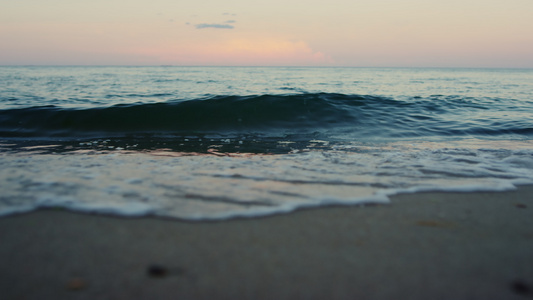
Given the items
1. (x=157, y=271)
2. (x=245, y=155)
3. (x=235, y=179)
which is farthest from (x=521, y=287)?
(x=245, y=155)

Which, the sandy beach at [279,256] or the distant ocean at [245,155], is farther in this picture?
the distant ocean at [245,155]

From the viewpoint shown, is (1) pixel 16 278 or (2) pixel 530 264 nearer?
(1) pixel 16 278

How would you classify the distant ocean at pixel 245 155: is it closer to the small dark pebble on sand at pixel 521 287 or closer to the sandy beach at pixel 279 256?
the sandy beach at pixel 279 256

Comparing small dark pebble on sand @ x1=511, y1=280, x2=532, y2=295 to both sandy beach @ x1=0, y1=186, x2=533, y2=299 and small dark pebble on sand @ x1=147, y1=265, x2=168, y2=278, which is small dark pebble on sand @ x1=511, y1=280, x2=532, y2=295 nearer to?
sandy beach @ x1=0, y1=186, x2=533, y2=299

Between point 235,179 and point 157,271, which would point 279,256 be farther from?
point 235,179

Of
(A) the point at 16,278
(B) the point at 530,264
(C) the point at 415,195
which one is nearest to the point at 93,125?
(A) the point at 16,278

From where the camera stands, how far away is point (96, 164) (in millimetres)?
2998

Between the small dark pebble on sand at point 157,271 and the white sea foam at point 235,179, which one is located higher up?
the white sea foam at point 235,179

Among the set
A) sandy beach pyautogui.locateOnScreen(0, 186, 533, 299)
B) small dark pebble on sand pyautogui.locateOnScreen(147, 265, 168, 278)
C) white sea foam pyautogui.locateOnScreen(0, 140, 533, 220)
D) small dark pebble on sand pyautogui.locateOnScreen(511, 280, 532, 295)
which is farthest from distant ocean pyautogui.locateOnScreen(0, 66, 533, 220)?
small dark pebble on sand pyautogui.locateOnScreen(511, 280, 532, 295)

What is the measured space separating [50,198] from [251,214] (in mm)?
1301

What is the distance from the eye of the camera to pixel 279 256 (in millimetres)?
1380

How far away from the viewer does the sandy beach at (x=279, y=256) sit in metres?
1.17

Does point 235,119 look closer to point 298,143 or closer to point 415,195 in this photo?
point 298,143

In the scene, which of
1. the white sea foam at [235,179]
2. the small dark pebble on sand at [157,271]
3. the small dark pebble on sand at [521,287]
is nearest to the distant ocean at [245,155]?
the white sea foam at [235,179]
